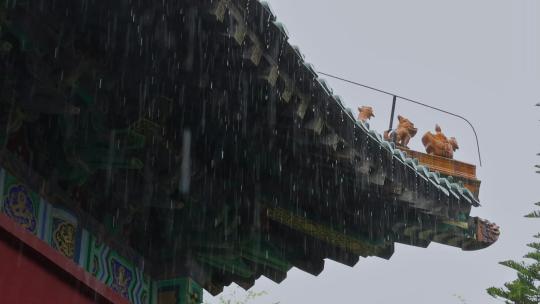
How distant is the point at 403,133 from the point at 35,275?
168 inches

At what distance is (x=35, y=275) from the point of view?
327cm

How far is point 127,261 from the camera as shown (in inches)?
237

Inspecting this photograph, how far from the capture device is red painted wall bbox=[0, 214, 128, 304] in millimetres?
3143

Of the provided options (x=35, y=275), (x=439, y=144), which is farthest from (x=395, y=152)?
(x=35, y=275)

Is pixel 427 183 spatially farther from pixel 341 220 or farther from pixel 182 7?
pixel 182 7

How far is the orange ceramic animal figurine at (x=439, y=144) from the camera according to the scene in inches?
283

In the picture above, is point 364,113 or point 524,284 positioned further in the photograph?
point 524,284

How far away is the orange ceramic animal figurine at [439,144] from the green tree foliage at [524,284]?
1160 centimetres

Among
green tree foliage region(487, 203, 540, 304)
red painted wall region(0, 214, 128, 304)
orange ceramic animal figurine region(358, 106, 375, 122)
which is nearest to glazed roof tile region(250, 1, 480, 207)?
orange ceramic animal figurine region(358, 106, 375, 122)

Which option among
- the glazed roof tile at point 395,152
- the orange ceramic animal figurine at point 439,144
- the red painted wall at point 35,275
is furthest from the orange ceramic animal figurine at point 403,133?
the red painted wall at point 35,275

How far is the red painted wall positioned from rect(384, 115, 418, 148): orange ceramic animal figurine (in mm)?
3814

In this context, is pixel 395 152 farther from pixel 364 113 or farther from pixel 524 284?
pixel 524 284

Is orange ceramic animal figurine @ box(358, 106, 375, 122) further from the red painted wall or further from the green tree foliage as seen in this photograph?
the green tree foliage

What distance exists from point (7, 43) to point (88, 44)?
487 mm
